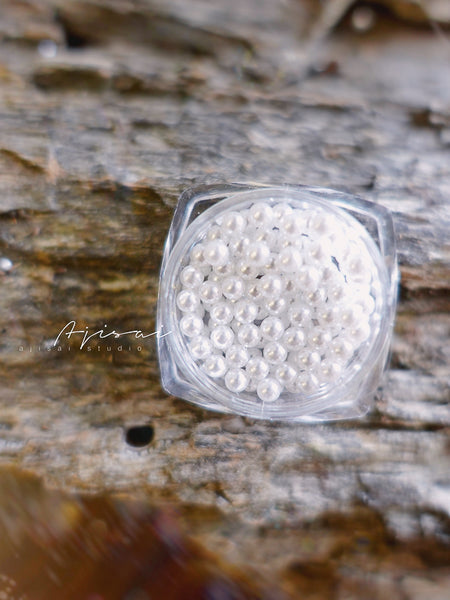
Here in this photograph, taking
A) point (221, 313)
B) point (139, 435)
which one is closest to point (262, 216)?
point (221, 313)

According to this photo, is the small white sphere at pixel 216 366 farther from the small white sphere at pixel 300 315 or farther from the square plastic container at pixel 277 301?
the small white sphere at pixel 300 315

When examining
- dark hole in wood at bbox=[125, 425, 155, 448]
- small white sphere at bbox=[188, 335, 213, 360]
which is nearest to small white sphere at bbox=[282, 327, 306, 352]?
small white sphere at bbox=[188, 335, 213, 360]

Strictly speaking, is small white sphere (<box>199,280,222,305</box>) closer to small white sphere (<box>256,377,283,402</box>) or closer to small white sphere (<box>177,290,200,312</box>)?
small white sphere (<box>177,290,200,312</box>)

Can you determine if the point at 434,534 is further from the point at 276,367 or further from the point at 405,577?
the point at 276,367

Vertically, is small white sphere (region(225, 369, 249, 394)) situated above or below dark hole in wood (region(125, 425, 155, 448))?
above

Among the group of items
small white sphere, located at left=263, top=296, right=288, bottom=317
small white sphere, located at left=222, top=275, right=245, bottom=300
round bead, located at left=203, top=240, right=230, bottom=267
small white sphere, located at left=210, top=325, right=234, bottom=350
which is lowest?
small white sphere, located at left=210, top=325, right=234, bottom=350
